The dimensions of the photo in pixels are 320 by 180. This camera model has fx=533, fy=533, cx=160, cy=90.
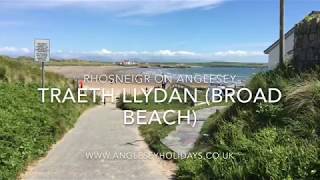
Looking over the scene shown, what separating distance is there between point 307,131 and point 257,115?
2223 mm

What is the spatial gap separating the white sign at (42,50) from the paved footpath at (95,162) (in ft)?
11.2

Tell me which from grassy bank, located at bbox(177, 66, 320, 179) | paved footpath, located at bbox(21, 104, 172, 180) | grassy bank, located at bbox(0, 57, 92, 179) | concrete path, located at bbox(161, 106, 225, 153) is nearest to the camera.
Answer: grassy bank, located at bbox(177, 66, 320, 179)

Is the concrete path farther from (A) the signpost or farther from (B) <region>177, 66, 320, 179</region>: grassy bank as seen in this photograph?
(A) the signpost

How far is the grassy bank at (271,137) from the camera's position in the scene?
27.5 ft

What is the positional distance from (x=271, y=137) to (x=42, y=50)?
1349 cm

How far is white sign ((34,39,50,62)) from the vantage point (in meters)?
21.1

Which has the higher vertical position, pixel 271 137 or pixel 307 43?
pixel 307 43

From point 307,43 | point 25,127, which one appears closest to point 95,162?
point 25,127

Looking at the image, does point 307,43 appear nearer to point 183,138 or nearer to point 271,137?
point 271,137

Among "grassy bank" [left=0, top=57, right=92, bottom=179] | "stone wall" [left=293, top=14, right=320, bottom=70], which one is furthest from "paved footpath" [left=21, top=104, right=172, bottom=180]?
"stone wall" [left=293, top=14, right=320, bottom=70]

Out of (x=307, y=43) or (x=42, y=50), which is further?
(x=42, y=50)

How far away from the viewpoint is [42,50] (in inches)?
830

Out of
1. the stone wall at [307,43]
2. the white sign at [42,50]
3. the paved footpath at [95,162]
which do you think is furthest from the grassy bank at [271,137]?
the white sign at [42,50]

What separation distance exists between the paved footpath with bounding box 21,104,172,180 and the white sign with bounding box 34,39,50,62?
3.41m
